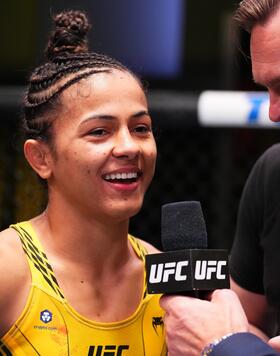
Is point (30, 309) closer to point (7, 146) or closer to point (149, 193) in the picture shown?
point (7, 146)

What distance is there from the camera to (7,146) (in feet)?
14.9

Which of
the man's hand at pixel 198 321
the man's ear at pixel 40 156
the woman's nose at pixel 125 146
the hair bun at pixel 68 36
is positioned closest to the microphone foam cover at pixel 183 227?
the man's hand at pixel 198 321

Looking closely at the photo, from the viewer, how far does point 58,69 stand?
278 cm

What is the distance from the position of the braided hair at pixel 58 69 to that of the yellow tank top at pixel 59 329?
0.30 m

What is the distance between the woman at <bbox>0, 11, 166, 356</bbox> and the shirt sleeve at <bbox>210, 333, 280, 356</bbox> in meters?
0.43

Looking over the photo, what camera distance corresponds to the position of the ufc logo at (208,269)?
2371mm

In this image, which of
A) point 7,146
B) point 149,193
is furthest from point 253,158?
point 7,146

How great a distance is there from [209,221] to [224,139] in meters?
0.91

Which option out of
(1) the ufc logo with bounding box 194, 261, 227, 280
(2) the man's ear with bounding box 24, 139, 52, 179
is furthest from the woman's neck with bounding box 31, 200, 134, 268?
(1) the ufc logo with bounding box 194, 261, 227, 280

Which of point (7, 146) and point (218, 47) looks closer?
point (7, 146)

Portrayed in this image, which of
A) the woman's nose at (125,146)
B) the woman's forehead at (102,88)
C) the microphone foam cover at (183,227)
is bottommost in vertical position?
the microphone foam cover at (183,227)

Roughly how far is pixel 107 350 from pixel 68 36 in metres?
0.90

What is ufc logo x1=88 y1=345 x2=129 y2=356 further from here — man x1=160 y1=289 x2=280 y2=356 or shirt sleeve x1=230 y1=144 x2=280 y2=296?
shirt sleeve x1=230 y1=144 x2=280 y2=296

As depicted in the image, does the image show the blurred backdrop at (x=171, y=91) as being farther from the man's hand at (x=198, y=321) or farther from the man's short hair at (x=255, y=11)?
the man's hand at (x=198, y=321)
